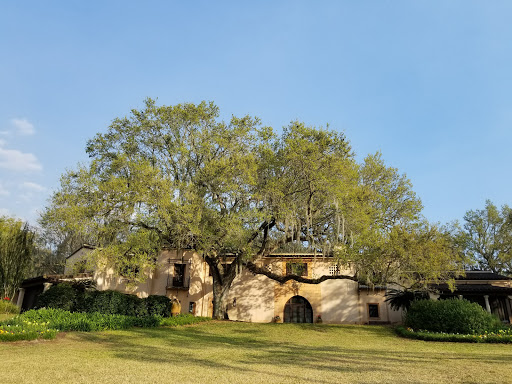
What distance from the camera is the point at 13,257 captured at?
28.1m

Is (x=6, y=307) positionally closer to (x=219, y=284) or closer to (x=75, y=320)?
(x=75, y=320)

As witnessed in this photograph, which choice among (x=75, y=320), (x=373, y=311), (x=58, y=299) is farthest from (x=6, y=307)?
(x=373, y=311)

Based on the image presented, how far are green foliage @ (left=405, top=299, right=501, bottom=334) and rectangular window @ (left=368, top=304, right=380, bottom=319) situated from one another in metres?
8.40

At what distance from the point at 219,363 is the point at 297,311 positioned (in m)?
21.3

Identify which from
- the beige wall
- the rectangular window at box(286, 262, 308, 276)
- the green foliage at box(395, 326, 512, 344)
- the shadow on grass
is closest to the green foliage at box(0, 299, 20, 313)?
the beige wall

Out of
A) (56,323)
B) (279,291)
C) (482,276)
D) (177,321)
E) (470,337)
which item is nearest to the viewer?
(56,323)

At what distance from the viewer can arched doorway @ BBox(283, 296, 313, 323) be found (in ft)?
96.8

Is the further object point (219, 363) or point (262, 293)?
point (262, 293)

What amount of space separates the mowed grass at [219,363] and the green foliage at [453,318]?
3.07m

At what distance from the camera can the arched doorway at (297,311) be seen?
96.8 feet

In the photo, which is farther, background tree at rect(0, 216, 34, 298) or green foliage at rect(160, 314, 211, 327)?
background tree at rect(0, 216, 34, 298)

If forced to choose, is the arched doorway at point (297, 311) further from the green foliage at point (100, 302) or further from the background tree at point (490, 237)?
the background tree at point (490, 237)

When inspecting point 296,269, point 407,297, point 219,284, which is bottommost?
point 407,297

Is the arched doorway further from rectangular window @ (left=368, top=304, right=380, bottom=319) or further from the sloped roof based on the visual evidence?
the sloped roof
